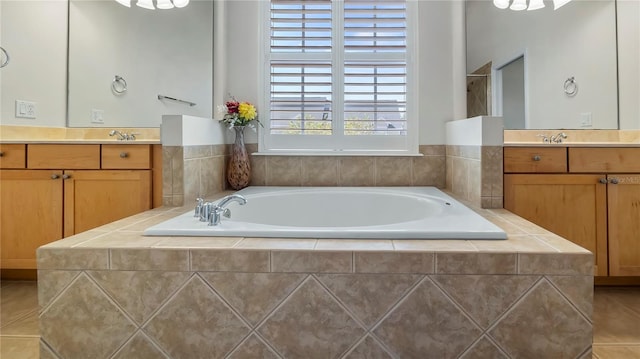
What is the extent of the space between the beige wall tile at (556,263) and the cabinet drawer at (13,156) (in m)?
2.70

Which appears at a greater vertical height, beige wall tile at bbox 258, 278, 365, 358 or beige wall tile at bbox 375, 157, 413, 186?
beige wall tile at bbox 375, 157, 413, 186

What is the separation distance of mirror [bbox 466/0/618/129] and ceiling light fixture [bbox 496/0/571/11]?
0.09ft

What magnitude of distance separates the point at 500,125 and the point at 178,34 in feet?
7.53

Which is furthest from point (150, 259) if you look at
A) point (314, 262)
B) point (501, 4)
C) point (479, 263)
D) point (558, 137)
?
point (501, 4)

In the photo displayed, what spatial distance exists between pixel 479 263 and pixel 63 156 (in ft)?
7.77

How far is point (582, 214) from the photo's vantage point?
2266 millimetres

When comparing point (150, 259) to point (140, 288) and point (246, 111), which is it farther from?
point (246, 111)

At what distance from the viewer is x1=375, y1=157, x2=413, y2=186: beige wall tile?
9.24 feet

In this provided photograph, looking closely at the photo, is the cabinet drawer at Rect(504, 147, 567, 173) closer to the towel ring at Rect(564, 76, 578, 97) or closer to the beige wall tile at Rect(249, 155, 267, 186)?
the towel ring at Rect(564, 76, 578, 97)

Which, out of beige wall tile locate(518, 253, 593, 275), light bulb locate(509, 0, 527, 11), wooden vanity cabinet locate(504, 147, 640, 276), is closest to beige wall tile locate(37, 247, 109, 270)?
beige wall tile locate(518, 253, 593, 275)

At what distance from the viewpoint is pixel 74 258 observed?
1338 millimetres

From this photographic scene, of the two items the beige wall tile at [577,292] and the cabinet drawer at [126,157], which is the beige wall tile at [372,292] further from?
the cabinet drawer at [126,157]

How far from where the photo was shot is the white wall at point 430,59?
2.82 m

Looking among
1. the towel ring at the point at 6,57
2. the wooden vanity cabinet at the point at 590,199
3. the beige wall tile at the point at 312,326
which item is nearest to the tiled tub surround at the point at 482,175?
the wooden vanity cabinet at the point at 590,199
